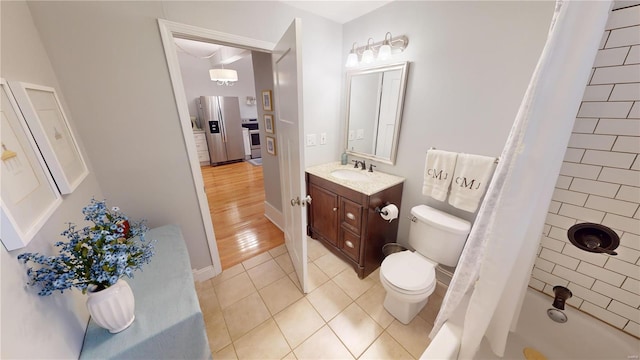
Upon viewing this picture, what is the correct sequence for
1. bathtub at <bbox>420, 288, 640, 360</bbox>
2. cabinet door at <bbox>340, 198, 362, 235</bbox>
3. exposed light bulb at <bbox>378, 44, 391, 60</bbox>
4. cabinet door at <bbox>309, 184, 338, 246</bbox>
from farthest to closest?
cabinet door at <bbox>309, 184, 338, 246</bbox>
cabinet door at <bbox>340, 198, 362, 235</bbox>
exposed light bulb at <bbox>378, 44, 391, 60</bbox>
bathtub at <bbox>420, 288, 640, 360</bbox>

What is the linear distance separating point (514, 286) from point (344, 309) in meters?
1.10

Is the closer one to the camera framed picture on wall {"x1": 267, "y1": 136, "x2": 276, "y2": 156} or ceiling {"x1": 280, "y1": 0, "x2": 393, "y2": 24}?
ceiling {"x1": 280, "y1": 0, "x2": 393, "y2": 24}

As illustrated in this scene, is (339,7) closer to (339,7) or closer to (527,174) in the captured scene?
(339,7)

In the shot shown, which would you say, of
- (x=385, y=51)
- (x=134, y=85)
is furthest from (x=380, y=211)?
(x=134, y=85)

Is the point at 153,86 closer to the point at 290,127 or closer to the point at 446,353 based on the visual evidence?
the point at 290,127

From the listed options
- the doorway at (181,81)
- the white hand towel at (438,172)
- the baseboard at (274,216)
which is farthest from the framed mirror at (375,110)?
the baseboard at (274,216)

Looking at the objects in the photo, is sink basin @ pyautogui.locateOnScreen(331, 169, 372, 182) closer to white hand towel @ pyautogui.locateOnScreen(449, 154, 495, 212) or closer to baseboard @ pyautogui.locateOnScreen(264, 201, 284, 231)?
white hand towel @ pyautogui.locateOnScreen(449, 154, 495, 212)

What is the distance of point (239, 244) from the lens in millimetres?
2377

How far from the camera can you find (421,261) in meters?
1.54

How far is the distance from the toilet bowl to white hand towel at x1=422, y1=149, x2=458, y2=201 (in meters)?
0.51

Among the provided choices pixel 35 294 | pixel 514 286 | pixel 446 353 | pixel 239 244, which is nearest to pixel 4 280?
pixel 35 294

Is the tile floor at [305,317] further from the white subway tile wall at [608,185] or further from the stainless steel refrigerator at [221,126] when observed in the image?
the stainless steel refrigerator at [221,126]

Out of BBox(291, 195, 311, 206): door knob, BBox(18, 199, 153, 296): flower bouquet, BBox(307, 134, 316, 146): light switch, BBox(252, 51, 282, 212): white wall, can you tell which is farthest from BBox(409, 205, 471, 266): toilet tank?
BBox(18, 199, 153, 296): flower bouquet

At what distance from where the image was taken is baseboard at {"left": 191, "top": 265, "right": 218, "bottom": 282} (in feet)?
5.99
